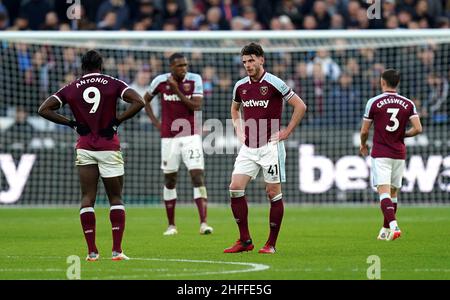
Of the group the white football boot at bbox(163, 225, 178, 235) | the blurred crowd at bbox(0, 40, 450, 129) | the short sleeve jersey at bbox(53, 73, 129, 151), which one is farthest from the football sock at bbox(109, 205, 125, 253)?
the blurred crowd at bbox(0, 40, 450, 129)

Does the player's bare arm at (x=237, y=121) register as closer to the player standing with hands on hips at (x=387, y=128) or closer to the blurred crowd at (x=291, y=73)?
the player standing with hands on hips at (x=387, y=128)

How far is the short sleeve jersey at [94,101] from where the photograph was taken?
10.7 meters

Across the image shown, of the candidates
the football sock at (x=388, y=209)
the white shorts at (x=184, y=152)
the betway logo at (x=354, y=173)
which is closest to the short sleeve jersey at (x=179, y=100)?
the white shorts at (x=184, y=152)

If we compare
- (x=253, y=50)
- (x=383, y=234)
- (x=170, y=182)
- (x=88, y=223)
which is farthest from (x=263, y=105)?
(x=170, y=182)

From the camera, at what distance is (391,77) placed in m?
13.3

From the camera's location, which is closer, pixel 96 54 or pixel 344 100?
pixel 96 54

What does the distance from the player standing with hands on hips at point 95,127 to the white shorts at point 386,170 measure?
13.0ft

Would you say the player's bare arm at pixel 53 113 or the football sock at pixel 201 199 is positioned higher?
the player's bare arm at pixel 53 113

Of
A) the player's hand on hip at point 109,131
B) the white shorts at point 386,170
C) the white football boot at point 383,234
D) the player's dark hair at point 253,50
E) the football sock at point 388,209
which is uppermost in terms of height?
the player's dark hair at point 253,50

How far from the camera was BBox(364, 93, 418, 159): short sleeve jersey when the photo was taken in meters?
13.4

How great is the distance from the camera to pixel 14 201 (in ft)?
67.6
